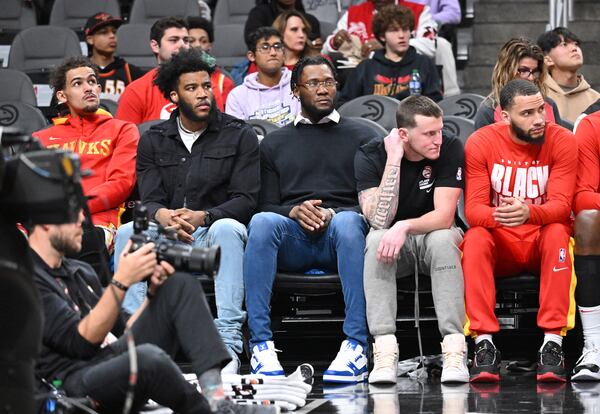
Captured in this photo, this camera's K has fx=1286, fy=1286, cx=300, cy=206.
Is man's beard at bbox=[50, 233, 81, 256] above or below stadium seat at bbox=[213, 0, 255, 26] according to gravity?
below

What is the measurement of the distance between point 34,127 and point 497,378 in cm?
349

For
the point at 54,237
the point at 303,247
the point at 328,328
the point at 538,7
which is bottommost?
the point at 328,328

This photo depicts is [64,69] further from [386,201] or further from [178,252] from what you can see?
[178,252]

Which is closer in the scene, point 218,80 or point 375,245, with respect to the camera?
point 375,245

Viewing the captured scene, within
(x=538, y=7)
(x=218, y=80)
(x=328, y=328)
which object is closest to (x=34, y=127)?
(x=218, y=80)

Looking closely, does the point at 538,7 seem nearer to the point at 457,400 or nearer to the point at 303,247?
the point at 303,247

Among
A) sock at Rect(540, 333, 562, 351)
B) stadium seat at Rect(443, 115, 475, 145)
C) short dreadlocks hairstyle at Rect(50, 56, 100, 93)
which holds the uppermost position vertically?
short dreadlocks hairstyle at Rect(50, 56, 100, 93)

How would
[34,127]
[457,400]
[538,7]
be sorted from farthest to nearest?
[538,7] < [34,127] < [457,400]

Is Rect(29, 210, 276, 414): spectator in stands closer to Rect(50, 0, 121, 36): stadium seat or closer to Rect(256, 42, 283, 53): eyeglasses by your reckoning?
Rect(256, 42, 283, 53): eyeglasses

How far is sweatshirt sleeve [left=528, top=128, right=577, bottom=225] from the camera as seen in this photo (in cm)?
630

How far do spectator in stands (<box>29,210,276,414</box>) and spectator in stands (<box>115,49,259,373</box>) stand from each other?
6.21ft

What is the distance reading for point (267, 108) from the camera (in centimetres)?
812

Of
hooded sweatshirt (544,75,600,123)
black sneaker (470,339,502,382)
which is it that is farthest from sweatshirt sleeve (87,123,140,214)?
hooded sweatshirt (544,75,600,123)

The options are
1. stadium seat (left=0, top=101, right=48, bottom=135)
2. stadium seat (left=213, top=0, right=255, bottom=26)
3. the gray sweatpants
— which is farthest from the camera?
stadium seat (left=213, top=0, right=255, bottom=26)
